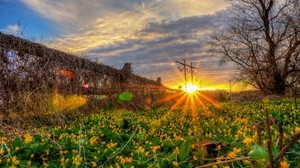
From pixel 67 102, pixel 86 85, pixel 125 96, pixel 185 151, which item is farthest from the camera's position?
pixel 125 96

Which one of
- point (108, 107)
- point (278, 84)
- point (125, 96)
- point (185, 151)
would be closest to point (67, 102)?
point (108, 107)

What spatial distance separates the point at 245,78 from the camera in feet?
114

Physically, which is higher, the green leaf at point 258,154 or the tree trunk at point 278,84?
the tree trunk at point 278,84

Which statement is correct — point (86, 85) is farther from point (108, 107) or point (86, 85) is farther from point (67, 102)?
point (67, 102)

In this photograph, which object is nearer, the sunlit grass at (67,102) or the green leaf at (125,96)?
the sunlit grass at (67,102)

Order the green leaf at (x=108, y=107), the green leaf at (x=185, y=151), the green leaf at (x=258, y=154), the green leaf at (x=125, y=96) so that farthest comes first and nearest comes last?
the green leaf at (x=125, y=96) → the green leaf at (x=108, y=107) → the green leaf at (x=185, y=151) → the green leaf at (x=258, y=154)

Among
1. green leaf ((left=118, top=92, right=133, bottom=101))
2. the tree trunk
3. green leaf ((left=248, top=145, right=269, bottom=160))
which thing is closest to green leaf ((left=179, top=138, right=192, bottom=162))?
green leaf ((left=248, top=145, right=269, bottom=160))

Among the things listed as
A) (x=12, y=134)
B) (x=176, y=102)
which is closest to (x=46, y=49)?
(x=12, y=134)

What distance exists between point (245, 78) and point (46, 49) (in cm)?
2655

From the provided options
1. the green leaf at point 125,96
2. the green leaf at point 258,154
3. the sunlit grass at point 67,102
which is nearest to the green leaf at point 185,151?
the green leaf at point 258,154

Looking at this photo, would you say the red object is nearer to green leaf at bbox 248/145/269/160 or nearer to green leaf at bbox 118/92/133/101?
green leaf at bbox 118/92/133/101

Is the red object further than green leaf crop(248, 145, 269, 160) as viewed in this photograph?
Yes

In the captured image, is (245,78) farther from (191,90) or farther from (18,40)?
(18,40)

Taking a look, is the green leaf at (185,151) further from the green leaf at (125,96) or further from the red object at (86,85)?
the green leaf at (125,96)
